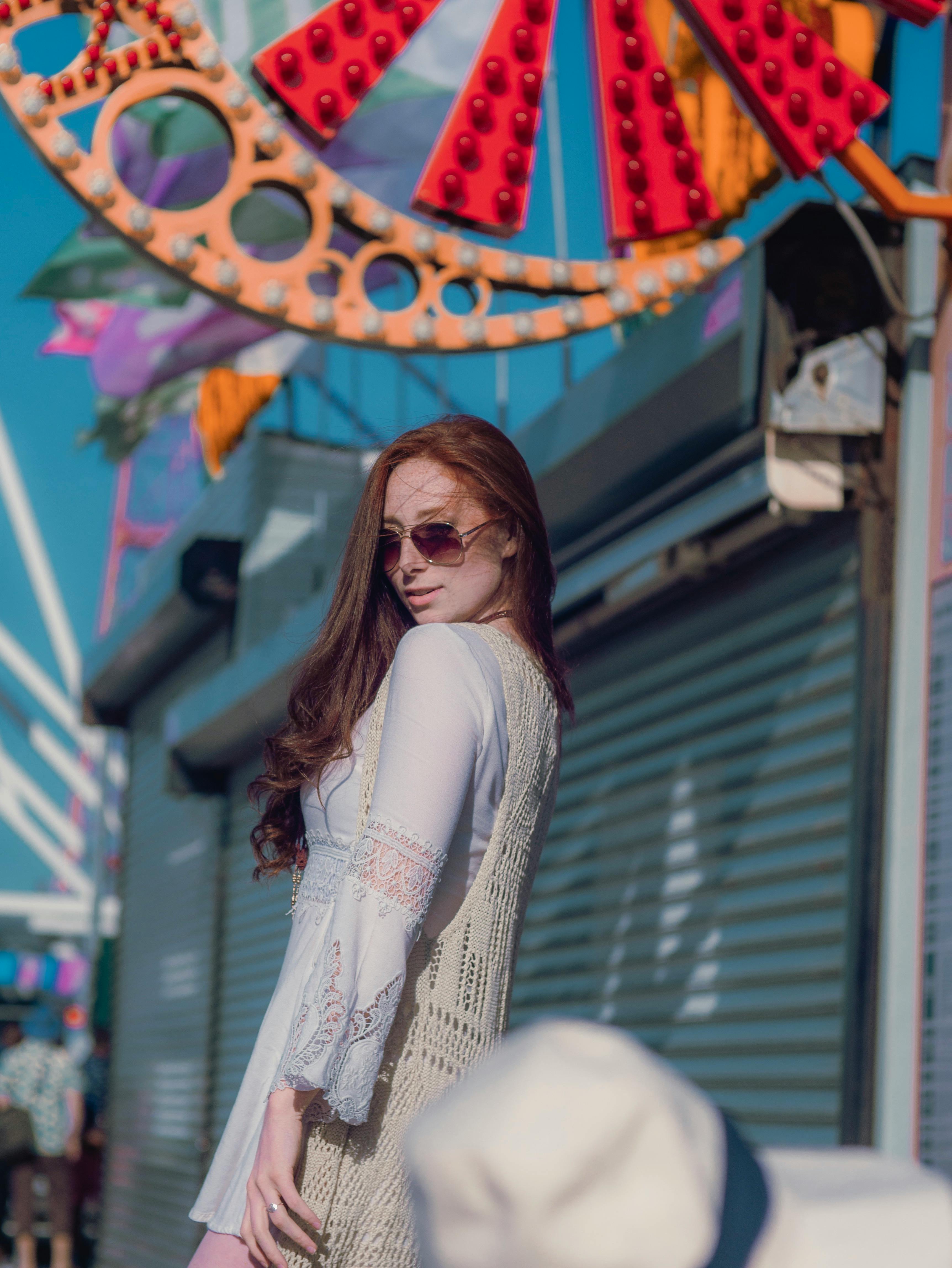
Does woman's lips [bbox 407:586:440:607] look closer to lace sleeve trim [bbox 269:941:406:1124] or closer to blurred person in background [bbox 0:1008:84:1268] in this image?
lace sleeve trim [bbox 269:941:406:1124]

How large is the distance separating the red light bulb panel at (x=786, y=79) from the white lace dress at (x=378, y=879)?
9.27 feet

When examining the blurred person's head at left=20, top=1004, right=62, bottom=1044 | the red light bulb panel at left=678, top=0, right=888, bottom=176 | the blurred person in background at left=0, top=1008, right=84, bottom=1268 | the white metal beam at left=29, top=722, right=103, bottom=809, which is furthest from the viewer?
the white metal beam at left=29, top=722, right=103, bottom=809

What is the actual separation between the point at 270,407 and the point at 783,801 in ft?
27.1

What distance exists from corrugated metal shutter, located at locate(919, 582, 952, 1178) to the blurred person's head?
986cm

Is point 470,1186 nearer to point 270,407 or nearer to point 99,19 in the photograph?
point 99,19

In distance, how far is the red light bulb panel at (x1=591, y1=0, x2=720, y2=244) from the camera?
4574mm

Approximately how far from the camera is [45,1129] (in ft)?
38.9

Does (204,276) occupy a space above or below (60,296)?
below

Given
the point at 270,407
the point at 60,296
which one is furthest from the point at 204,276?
the point at 270,407

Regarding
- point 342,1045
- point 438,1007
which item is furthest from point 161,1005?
point 342,1045

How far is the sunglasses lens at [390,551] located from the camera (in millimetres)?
2045

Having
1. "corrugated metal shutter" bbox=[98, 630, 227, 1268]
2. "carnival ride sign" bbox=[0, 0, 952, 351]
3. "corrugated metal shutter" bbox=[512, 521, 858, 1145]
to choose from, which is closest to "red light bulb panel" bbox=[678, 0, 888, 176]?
"carnival ride sign" bbox=[0, 0, 952, 351]

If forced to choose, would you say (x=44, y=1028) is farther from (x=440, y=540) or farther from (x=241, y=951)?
(x=440, y=540)

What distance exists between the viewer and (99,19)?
4.29m
